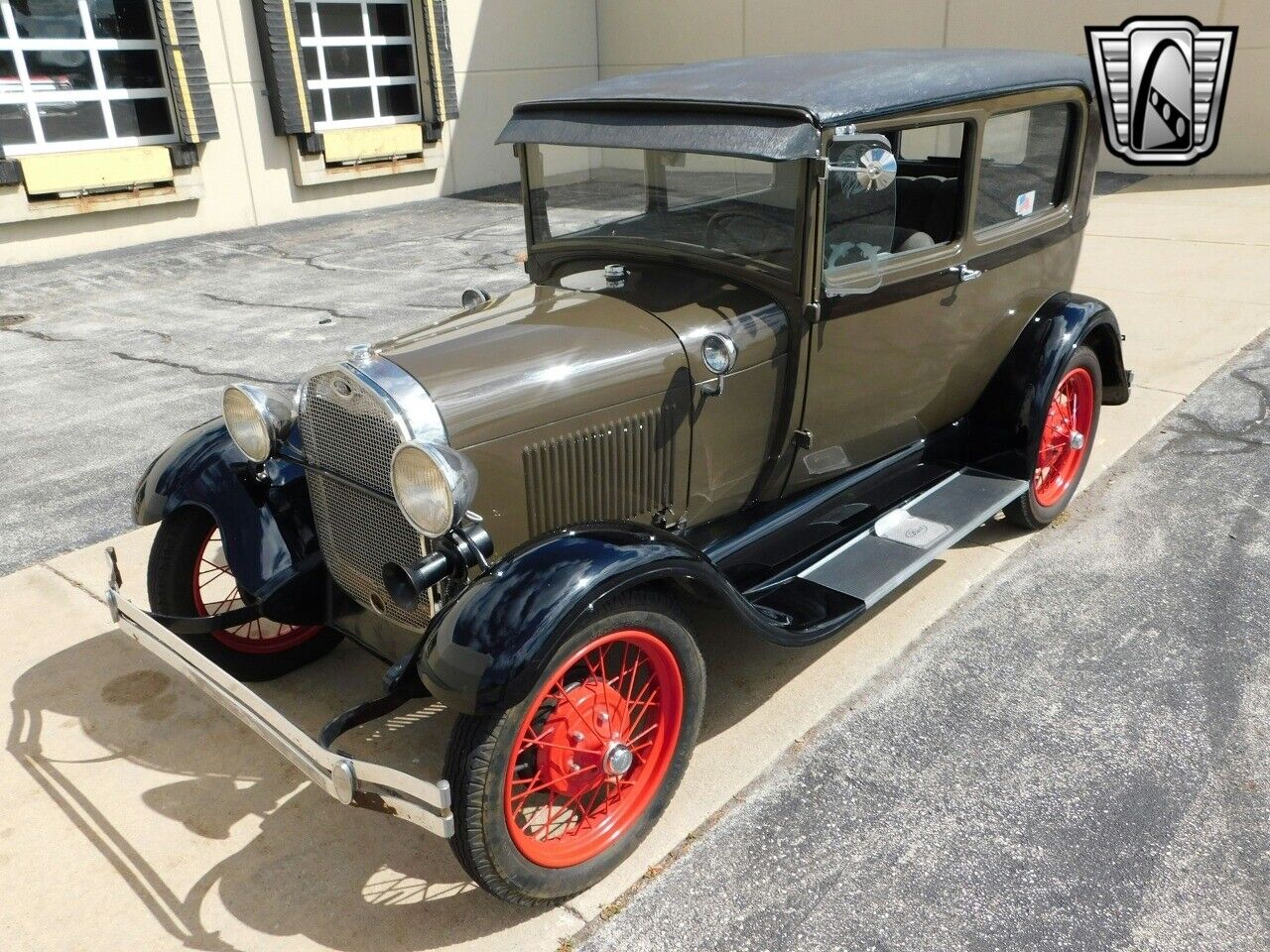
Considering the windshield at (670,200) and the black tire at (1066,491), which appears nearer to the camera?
the windshield at (670,200)

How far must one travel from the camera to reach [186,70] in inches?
426

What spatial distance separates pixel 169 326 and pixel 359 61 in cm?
639

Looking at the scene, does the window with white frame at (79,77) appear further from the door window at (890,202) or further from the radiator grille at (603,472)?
the radiator grille at (603,472)

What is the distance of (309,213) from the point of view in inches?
499

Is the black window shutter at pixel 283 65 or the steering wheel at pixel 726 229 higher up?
the black window shutter at pixel 283 65

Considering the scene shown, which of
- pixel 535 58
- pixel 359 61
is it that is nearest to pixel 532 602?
pixel 359 61

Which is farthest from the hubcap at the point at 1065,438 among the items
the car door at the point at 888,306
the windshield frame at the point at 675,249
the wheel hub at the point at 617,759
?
the wheel hub at the point at 617,759

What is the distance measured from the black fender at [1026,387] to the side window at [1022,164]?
45cm

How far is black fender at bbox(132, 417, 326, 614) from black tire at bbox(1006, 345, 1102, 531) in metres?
2.75

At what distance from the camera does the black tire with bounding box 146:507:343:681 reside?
319 centimetres

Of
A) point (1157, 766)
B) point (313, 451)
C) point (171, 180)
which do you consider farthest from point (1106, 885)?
point (171, 180)

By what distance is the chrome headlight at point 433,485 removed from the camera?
7.64ft

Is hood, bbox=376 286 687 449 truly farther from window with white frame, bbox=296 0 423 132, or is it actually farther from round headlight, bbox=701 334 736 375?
window with white frame, bbox=296 0 423 132

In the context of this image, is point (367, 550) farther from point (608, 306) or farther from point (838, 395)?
point (838, 395)
